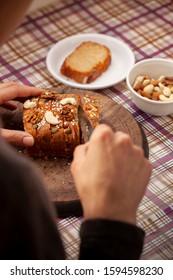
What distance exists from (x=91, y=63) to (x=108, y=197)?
32.5 inches

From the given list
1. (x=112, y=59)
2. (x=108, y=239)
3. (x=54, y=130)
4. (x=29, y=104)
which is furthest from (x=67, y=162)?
(x=112, y=59)

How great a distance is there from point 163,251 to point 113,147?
1.06ft

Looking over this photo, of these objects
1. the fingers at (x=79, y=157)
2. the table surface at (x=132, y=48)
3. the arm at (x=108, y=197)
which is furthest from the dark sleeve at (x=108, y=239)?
the table surface at (x=132, y=48)

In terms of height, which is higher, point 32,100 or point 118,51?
point 32,100

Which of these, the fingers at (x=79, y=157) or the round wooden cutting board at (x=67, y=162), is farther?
the round wooden cutting board at (x=67, y=162)

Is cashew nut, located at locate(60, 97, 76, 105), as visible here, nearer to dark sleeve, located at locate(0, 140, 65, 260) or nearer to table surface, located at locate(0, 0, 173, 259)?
table surface, located at locate(0, 0, 173, 259)

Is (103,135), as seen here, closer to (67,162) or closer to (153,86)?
(67,162)

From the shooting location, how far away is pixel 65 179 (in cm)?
114

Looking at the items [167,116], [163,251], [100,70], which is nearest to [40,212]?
[163,251]

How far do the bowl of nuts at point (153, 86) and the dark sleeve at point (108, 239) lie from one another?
590 millimetres

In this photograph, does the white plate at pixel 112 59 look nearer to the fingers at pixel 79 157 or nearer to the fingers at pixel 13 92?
the fingers at pixel 13 92

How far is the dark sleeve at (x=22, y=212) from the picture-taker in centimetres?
58

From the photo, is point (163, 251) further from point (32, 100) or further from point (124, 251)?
point (32, 100)

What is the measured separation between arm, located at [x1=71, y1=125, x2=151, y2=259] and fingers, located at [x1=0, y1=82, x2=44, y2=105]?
1.52ft
